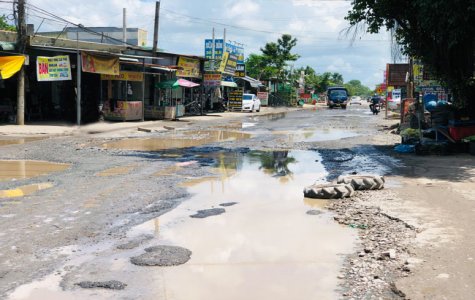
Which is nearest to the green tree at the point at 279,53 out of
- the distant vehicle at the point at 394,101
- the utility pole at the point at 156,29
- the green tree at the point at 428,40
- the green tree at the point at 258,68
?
the green tree at the point at 258,68

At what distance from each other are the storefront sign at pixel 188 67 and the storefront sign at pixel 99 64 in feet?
29.7

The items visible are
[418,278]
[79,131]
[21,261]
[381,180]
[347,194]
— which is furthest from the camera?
[79,131]

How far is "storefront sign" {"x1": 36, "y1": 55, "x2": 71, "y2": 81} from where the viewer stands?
858 inches

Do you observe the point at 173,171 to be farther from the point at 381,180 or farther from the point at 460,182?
the point at 460,182

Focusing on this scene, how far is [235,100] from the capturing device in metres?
45.0

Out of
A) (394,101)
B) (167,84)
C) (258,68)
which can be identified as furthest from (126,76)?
(258,68)

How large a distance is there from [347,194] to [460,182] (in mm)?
2901

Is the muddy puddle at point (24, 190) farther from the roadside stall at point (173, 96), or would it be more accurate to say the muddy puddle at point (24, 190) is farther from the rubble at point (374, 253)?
the roadside stall at point (173, 96)

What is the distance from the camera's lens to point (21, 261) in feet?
17.0

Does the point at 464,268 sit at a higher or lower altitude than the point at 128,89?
lower

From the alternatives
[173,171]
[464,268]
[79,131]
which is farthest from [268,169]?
[79,131]

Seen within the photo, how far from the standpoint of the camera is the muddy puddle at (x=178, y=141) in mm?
16172

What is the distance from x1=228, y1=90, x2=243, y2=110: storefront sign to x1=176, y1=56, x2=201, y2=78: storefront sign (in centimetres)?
777

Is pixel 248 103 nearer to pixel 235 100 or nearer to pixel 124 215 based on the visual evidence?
pixel 235 100
